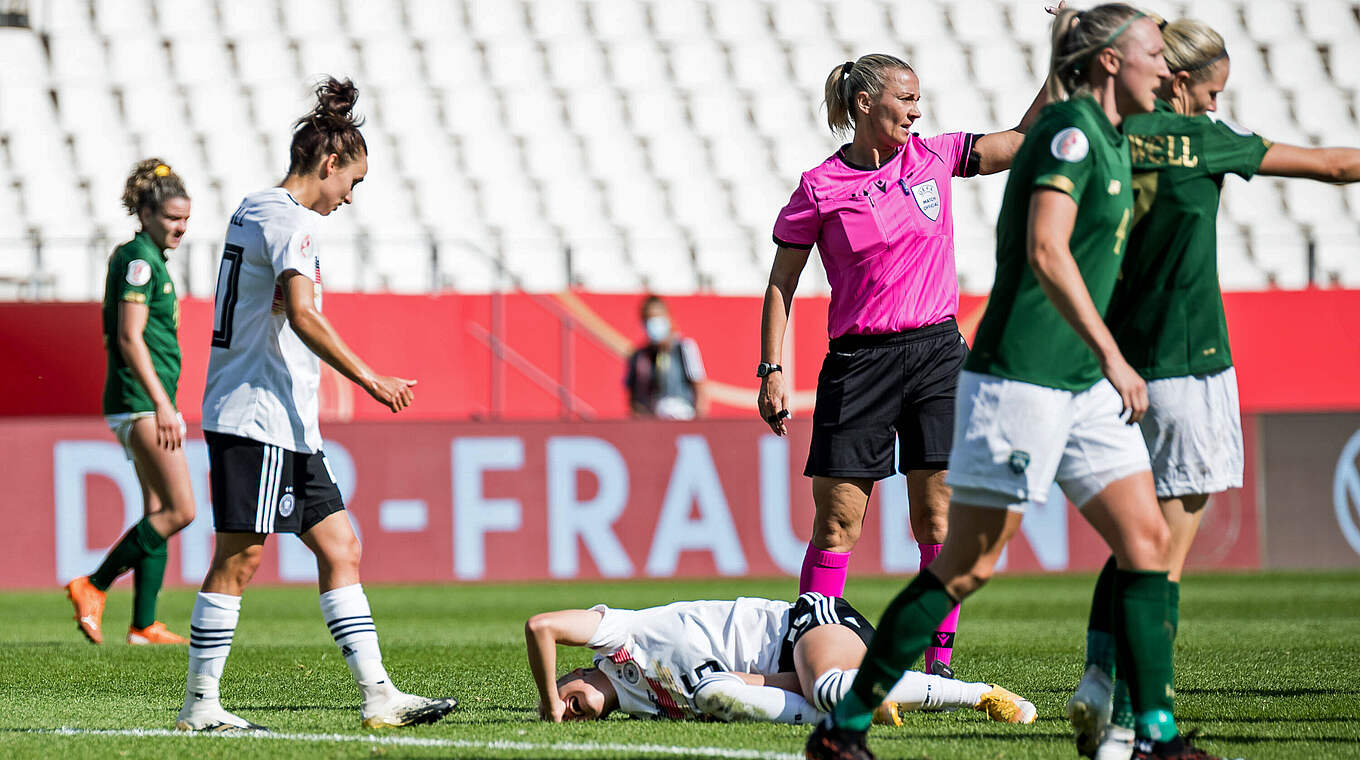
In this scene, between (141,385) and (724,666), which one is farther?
(141,385)

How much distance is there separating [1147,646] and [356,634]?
2.28m

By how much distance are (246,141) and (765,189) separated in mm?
5254

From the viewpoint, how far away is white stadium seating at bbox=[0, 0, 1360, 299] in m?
15.5

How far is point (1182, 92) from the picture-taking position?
4.45 m

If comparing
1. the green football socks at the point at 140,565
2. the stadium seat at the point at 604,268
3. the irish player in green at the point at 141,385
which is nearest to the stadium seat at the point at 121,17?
the stadium seat at the point at 604,268

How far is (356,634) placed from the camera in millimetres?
4902

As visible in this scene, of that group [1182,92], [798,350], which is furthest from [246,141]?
[1182,92]

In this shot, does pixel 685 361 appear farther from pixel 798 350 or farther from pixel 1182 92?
pixel 1182 92

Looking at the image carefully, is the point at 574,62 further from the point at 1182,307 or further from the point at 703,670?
the point at 1182,307

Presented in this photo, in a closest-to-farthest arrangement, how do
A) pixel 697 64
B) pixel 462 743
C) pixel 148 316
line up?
pixel 462 743 < pixel 148 316 < pixel 697 64

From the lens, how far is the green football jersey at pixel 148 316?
6.96 meters

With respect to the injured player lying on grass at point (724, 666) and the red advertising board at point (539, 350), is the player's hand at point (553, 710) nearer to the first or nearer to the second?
the injured player lying on grass at point (724, 666)

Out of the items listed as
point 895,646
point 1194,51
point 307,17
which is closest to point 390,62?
point 307,17

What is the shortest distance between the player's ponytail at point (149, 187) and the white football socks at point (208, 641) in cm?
250
